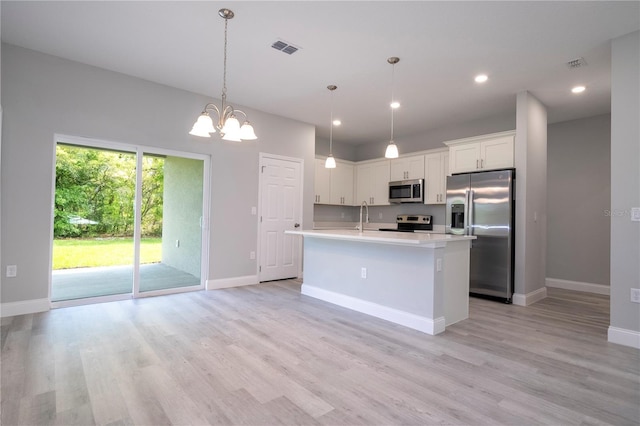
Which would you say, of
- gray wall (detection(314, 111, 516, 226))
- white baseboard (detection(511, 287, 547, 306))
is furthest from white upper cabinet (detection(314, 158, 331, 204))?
white baseboard (detection(511, 287, 547, 306))

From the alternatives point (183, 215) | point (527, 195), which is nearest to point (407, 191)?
point (527, 195)

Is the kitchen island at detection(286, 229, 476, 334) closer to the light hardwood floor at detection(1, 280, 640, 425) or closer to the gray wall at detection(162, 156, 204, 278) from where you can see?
the light hardwood floor at detection(1, 280, 640, 425)

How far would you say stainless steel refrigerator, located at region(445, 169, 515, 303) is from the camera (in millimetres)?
4414

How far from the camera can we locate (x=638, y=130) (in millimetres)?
2922

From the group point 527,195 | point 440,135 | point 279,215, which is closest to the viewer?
point 527,195

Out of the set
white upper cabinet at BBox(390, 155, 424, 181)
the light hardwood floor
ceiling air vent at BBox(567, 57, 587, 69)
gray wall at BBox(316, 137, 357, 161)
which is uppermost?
ceiling air vent at BBox(567, 57, 587, 69)

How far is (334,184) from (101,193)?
4173 mm

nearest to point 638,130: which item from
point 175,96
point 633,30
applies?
point 633,30

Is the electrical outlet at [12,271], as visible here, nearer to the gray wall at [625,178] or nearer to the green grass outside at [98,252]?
the green grass outside at [98,252]

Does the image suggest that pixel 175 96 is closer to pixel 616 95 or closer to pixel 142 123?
pixel 142 123

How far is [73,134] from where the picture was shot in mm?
3742

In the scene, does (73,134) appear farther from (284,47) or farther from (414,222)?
(414,222)

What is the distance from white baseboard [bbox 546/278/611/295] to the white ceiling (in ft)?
9.11

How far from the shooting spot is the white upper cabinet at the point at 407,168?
6.12 m
